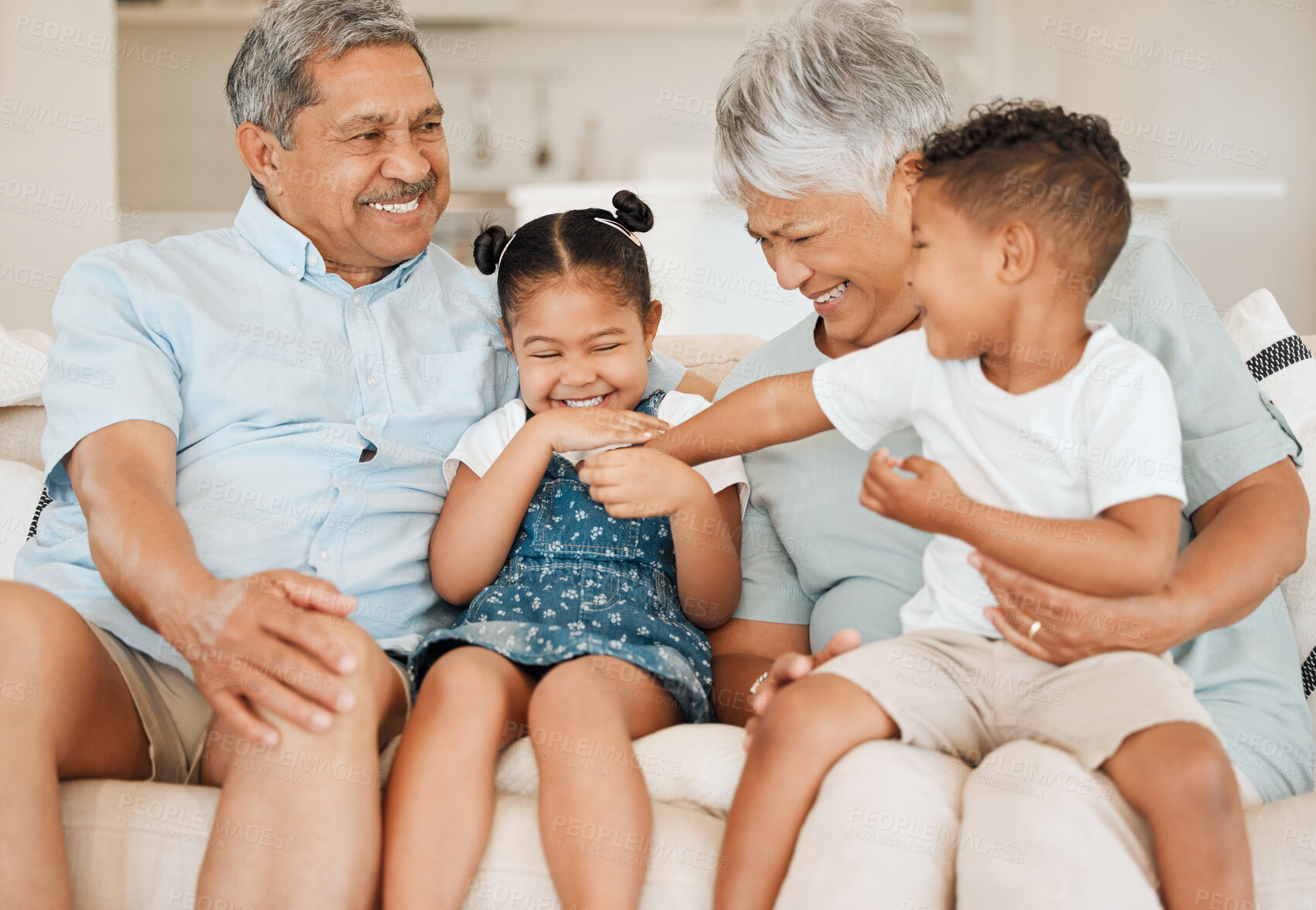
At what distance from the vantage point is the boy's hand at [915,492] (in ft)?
3.37

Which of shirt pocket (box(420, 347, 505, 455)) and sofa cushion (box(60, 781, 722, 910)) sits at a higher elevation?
shirt pocket (box(420, 347, 505, 455))

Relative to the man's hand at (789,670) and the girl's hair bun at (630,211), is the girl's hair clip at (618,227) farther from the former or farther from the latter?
the man's hand at (789,670)

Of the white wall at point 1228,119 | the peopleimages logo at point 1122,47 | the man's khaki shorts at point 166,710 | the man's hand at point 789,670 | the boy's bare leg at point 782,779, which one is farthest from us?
the peopleimages logo at point 1122,47

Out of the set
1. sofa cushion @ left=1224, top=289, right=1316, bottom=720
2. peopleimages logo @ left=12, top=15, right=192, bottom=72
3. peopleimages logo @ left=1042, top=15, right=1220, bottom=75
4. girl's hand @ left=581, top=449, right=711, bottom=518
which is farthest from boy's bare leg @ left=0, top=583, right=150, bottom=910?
peopleimages logo @ left=1042, top=15, right=1220, bottom=75

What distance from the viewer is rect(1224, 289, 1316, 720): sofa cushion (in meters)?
1.37

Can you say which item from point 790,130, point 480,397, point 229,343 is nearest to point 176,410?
point 229,343

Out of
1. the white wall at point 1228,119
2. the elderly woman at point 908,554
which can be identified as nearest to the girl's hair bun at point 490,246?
the elderly woman at point 908,554

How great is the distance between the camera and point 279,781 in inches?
41.5

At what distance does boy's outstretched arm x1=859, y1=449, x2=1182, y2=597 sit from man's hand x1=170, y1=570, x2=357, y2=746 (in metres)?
0.57

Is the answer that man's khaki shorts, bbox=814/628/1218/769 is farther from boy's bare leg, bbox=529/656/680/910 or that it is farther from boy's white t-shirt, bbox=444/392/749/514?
boy's white t-shirt, bbox=444/392/749/514

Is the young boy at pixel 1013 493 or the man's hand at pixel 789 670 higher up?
the young boy at pixel 1013 493

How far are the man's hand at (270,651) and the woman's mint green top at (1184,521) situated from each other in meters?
0.60

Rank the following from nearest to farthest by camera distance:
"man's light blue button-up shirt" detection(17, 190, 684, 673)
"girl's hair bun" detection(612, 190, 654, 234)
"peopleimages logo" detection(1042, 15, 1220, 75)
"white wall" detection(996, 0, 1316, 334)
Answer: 1. "man's light blue button-up shirt" detection(17, 190, 684, 673)
2. "girl's hair bun" detection(612, 190, 654, 234)
3. "white wall" detection(996, 0, 1316, 334)
4. "peopleimages logo" detection(1042, 15, 1220, 75)

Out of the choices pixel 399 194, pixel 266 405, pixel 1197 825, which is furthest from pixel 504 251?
pixel 1197 825
